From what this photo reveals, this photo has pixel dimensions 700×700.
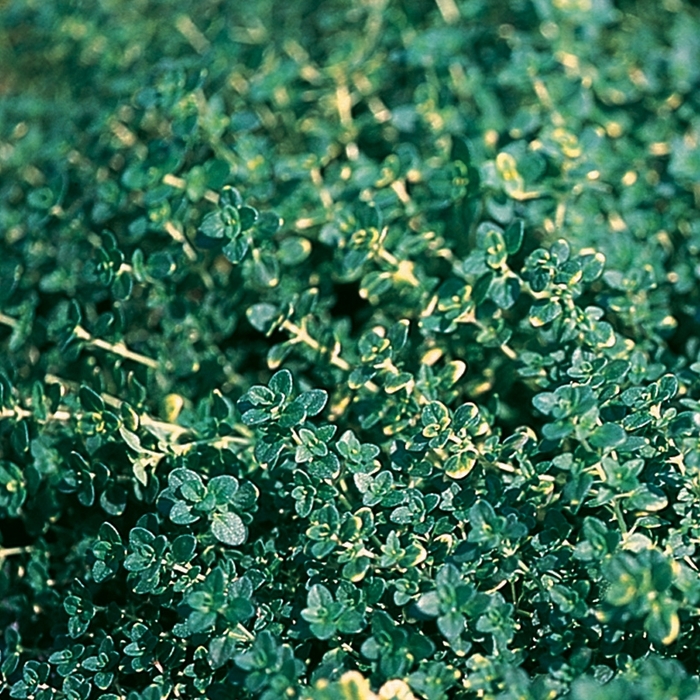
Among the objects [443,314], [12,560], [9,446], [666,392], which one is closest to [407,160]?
[443,314]

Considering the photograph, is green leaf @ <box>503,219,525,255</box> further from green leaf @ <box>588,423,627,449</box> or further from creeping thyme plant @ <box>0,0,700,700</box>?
green leaf @ <box>588,423,627,449</box>

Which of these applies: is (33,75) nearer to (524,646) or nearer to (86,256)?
(86,256)

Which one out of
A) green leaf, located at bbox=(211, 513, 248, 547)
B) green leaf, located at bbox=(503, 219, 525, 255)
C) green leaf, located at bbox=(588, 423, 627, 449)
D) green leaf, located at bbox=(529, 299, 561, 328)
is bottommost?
green leaf, located at bbox=(588, 423, 627, 449)

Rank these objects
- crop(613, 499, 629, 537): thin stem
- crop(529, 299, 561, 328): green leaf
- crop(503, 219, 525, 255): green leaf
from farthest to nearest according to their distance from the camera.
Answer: crop(503, 219, 525, 255): green leaf < crop(529, 299, 561, 328): green leaf < crop(613, 499, 629, 537): thin stem

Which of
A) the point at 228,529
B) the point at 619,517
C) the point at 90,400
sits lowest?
the point at 619,517

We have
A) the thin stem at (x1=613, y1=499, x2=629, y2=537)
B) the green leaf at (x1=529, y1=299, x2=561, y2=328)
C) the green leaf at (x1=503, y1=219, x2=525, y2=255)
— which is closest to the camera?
the thin stem at (x1=613, y1=499, x2=629, y2=537)

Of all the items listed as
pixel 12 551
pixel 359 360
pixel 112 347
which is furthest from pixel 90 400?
pixel 359 360

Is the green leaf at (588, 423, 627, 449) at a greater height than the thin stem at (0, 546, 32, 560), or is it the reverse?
the green leaf at (588, 423, 627, 449)

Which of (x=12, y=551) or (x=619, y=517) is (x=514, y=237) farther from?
(x=12, y=551)

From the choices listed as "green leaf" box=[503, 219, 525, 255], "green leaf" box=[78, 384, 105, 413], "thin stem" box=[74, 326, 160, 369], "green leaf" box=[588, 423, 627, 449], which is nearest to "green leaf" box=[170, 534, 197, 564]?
"green leaf" box=[78, 384, 105, 413]

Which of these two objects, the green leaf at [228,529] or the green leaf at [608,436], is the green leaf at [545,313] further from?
the green leaf at [228,529]
